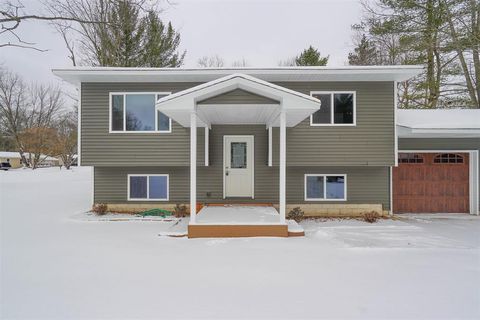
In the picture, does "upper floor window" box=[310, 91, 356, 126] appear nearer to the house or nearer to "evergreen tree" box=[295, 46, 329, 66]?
the house

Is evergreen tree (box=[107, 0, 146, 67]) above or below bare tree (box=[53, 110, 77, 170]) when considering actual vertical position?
above

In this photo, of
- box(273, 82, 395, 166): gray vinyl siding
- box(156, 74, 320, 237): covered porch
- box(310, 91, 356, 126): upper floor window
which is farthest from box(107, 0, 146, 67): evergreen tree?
box(310, 91, 356, 126): upper floor window

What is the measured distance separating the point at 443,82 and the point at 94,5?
60.9 ft

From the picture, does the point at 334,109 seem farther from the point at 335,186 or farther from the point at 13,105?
the point at 13,105

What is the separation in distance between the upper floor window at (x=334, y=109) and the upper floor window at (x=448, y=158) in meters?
3.52

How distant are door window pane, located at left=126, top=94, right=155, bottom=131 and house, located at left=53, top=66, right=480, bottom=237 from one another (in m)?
0.03

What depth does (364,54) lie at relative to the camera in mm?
16734

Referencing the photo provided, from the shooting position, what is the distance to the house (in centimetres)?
767

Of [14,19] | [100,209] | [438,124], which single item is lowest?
[100,209]

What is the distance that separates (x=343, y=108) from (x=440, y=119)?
3366mm

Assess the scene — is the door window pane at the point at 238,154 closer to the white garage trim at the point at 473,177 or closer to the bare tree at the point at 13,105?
the white garage trim at the point at 473,177

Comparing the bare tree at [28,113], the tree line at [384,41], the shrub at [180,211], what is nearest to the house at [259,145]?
the shrub at [180,211]

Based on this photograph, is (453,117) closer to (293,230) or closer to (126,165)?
(293,230)

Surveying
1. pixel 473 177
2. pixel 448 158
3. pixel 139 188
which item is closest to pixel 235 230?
pixel 139 188
